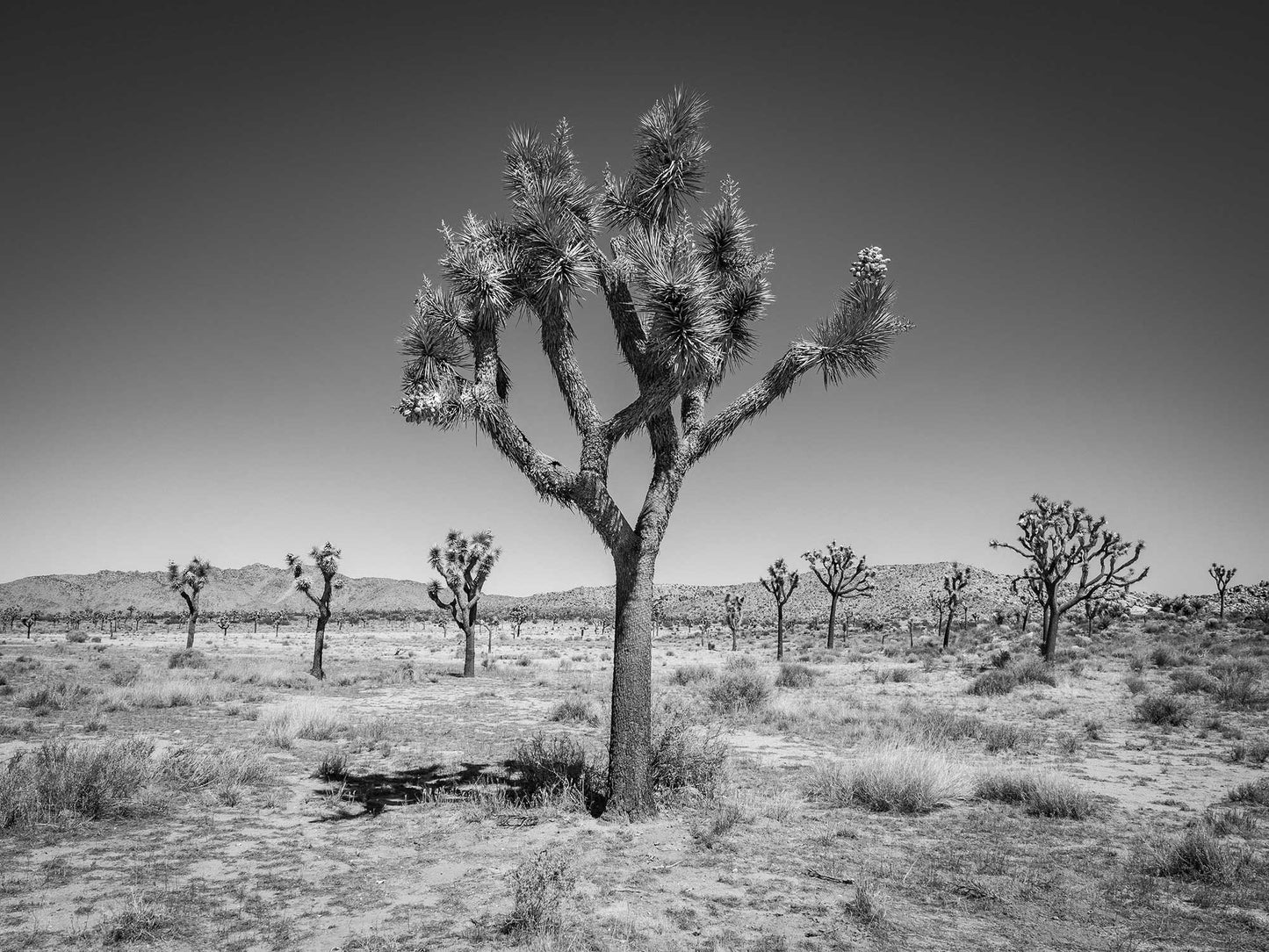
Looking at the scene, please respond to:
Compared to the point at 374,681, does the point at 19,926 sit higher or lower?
higher

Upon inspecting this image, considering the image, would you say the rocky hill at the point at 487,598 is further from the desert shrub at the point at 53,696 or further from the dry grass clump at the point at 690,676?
the desert shrub at the point at 53,696

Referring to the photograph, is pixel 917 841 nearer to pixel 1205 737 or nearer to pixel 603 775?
pixel 603 775

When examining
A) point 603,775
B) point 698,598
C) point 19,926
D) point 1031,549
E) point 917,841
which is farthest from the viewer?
point 698,598

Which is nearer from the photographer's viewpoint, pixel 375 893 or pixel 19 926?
pixel 19 926

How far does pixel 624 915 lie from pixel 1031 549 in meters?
30.4

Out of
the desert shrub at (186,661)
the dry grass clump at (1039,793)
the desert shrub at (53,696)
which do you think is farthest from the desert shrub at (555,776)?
the desert shrub at (186,661)

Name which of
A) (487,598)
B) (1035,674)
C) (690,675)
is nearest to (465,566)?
(690,675)

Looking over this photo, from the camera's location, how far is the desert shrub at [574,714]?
53.4 ft

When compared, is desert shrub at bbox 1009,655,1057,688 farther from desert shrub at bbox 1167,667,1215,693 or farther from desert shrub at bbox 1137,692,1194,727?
desert shrub at bbox 1137,692,1194,727

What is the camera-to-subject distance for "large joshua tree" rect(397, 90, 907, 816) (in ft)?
25.8

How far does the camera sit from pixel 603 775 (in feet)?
31.6

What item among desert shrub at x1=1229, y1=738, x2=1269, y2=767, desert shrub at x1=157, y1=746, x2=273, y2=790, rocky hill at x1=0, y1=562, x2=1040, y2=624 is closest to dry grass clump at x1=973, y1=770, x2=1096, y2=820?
desert shrub at x1=1229, y1=738, x2=1269, y2=767

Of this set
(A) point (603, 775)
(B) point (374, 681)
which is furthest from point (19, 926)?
(B) point (374, 681)

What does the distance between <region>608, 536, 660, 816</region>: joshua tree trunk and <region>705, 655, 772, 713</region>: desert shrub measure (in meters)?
9.61
